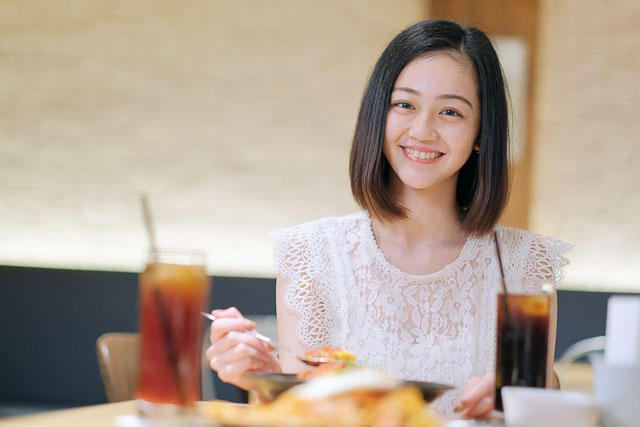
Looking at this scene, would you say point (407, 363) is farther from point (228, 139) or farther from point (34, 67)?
point (34, 67)

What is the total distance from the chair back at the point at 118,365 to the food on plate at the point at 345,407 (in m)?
1.23

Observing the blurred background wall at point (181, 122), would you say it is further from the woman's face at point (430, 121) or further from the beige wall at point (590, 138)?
the woman's face at point (430, 121)

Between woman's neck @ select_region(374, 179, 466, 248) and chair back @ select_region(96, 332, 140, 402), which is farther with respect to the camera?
chair back @ select_region(96, 332, 140, 402)

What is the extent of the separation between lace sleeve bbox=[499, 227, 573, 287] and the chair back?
97cm

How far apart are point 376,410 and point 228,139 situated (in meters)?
3.93

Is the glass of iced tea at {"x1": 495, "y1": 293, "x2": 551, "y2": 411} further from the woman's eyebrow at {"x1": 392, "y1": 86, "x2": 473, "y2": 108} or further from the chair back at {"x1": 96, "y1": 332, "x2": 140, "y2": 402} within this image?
the chair back at {"x1": 96, "y1": 332, "x2": 140, "y2": 402}

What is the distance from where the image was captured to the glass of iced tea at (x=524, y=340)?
1159 millimetres

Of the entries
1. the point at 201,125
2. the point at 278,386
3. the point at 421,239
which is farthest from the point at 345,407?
the point at 201,125

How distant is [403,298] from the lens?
75.5 inches

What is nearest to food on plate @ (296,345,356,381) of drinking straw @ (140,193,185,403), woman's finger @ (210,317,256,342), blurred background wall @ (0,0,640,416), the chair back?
woman's finger @ (210,317,256,342)

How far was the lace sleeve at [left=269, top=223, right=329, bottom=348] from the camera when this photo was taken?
6.20ft

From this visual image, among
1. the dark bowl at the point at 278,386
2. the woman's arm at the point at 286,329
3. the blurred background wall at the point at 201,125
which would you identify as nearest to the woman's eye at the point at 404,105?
the woman's arm at the point at 286,329

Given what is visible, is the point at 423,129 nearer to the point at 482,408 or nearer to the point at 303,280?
the point at 303,280

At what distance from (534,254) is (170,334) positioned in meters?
1.19
